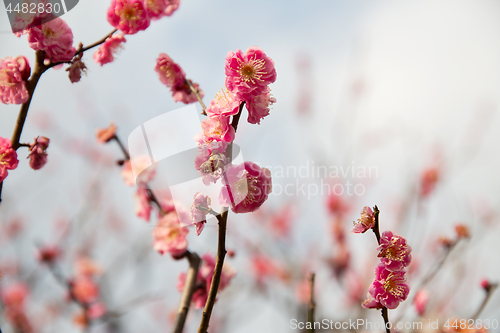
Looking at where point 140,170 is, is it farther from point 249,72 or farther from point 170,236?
point 249,72

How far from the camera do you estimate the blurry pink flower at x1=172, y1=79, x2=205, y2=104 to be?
1.48 m

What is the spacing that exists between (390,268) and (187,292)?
883 mm

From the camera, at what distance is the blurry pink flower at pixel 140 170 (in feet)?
5.92

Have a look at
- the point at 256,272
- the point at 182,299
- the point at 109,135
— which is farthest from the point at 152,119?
the point at 256,272

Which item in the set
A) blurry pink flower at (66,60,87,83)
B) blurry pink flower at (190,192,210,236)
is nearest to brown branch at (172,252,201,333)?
blurry pink flower at (190,192,210,236)

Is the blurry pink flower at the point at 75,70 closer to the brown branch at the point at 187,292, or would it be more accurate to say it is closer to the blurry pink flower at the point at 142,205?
the blurry pink flower at the point at 142,205

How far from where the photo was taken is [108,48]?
141cm

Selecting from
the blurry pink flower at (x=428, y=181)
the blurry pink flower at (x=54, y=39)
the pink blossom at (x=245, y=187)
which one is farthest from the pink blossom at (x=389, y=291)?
the blurry pink flower at (x=428, y=181)

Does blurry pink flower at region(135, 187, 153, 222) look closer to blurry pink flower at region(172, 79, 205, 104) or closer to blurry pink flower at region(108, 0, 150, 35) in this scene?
blurry pink flower at region(172, 79, 205, 104)

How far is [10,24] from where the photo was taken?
1171 mm

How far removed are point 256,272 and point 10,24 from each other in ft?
14.7

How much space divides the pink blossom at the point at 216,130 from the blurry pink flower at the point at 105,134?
43.4 inches

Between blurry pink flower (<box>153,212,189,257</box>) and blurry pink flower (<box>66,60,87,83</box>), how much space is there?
84 cm

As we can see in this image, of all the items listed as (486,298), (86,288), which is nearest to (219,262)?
(486,298)
